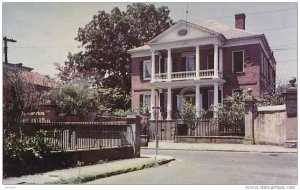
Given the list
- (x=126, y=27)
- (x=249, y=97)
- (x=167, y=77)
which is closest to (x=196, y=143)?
(x=249, y=97)

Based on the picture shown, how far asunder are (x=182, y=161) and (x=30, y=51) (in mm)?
6069

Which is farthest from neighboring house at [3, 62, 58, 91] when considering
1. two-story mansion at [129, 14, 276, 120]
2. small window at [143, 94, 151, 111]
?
two-story mansion at [129, 14, 276, 120]

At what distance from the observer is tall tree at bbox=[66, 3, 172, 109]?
3991 cm

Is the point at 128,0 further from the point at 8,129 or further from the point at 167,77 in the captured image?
the point at 167,77

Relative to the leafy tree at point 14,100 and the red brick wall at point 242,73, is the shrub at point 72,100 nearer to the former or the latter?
the red brick wall at point 242,73

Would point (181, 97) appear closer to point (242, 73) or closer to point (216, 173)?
point (242, 73)

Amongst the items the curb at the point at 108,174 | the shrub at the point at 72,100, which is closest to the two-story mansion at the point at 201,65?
the shrub at the point at 72,100

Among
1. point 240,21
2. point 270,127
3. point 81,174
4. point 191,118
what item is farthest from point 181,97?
point 81,174

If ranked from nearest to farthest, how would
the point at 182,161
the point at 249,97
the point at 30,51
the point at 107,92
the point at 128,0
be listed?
1. the point at 128,0
2. the point at 30,51
3. the point at 182,161
4. the point at 249,97
5. the point at 107,92

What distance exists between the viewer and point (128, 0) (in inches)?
409

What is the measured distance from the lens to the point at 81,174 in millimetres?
10289

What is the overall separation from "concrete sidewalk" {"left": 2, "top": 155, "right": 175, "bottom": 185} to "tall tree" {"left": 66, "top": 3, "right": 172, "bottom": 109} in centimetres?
2679

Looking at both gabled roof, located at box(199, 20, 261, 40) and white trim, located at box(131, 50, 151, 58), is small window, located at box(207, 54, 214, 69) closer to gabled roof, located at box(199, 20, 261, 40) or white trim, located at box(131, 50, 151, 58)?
gabled roof, located at box(199, 20, 261, 40)

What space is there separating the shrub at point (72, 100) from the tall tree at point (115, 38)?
916 centimetres
